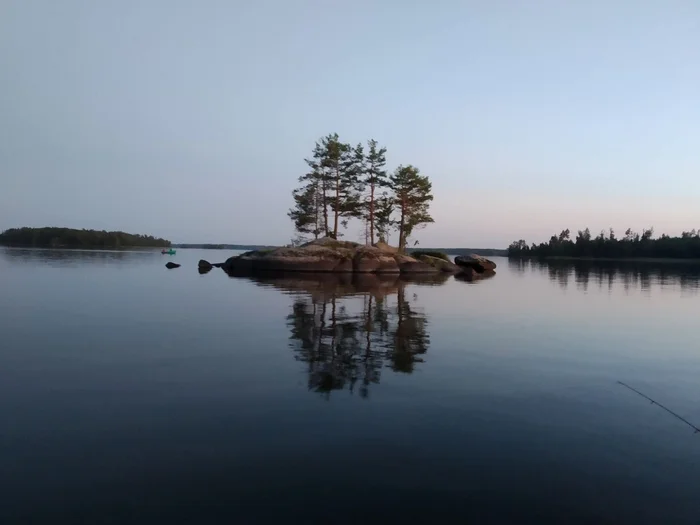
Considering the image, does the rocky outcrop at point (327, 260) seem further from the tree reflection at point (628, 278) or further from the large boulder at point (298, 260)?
the tree reflection at point (628, 278)

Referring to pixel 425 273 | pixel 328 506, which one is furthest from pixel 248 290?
pixel 425 273

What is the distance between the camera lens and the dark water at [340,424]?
16.8 ft

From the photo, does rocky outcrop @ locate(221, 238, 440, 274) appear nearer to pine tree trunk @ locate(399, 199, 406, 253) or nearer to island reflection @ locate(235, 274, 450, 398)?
pine tree trunk @ locate(399, 199, 406, 253)

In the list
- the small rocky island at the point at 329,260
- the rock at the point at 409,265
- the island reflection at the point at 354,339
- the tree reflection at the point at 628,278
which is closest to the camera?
the island reflection at the point at 354,339

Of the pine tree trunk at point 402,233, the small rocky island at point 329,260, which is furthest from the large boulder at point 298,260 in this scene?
the pine tree trunk at point 402,233

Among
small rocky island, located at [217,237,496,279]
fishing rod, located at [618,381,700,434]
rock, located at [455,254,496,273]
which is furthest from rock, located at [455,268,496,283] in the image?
fishing rod, located at [618,381,700,434]

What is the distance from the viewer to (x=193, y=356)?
11.6 metres

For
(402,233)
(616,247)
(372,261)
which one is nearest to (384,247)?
(372,261)

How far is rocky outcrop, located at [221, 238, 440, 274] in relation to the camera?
47469mm

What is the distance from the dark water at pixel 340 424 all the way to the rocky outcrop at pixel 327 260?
31162 millimetres

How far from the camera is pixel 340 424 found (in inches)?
287

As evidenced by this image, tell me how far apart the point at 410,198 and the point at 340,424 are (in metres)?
55.3

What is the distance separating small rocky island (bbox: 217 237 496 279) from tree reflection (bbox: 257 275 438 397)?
75.6ft

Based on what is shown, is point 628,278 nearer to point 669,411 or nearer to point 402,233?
point 402,233
